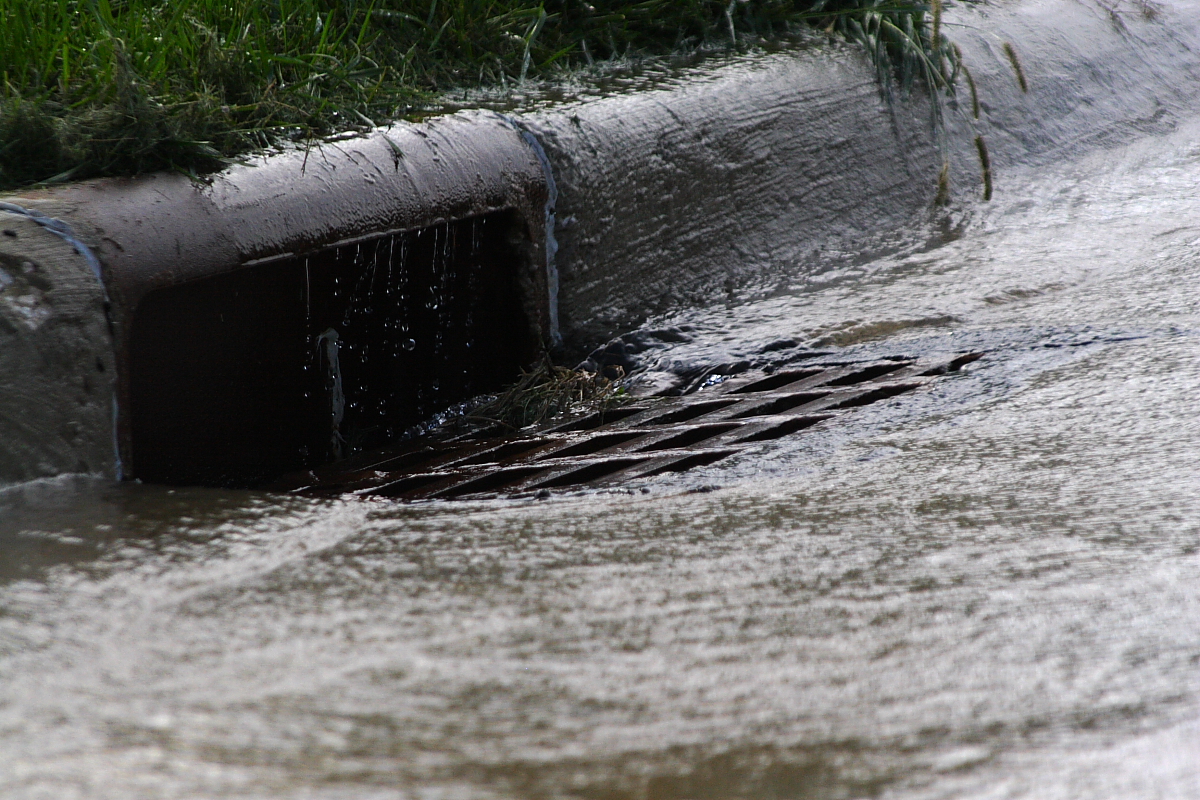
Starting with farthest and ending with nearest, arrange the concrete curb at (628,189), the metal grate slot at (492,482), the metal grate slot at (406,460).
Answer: the metal grate slot at (406,460)
the metal grate slot at (492,482)
the concrete curb at (628,189)

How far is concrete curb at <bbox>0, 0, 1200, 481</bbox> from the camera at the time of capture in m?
1.99

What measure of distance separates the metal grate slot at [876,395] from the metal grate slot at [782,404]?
70 millimetres

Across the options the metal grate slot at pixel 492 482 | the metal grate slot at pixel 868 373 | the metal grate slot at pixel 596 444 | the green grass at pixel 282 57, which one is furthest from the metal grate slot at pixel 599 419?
the green grass at pixel 282 57

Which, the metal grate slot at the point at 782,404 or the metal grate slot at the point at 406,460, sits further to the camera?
the metal grate slot at the point at 782,404

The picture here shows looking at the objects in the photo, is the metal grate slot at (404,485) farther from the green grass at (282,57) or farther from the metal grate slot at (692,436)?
the green grass at (282,57)

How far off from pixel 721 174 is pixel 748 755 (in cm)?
252

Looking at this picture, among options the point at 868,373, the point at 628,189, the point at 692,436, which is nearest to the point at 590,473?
the point at 692,436

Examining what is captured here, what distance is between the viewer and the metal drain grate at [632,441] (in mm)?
2189

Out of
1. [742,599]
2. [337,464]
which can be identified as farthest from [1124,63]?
[742,599]

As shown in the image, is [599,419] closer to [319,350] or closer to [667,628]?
[319,350]

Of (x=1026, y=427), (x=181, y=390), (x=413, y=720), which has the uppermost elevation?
(x=181, y=390)

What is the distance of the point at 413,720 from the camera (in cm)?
113

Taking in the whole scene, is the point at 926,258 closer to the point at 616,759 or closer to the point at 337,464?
the point at 337,464

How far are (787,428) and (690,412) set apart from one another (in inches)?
11.2
